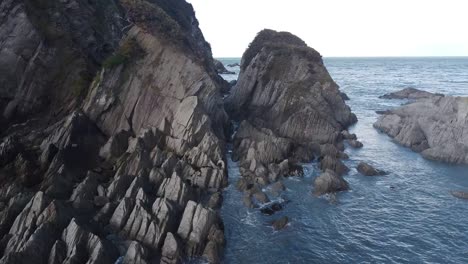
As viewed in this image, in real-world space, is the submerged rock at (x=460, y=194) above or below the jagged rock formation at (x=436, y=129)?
below

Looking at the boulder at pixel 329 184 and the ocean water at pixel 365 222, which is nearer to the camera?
the ocean water at pixel 365 222

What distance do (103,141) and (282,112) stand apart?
33619mm

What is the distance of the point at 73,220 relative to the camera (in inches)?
1162

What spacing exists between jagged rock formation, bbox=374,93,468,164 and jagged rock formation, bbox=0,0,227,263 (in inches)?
1333

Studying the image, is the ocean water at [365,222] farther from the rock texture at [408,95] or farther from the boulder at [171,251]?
the rock texture at [408,95]

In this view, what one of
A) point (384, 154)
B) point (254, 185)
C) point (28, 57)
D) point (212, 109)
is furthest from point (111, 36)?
point (384, 154)

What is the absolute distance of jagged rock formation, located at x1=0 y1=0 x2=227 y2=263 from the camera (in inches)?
1204

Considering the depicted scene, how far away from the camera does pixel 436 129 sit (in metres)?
62.6

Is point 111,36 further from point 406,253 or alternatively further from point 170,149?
point 406,253

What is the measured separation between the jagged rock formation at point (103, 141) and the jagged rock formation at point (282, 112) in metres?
5.62

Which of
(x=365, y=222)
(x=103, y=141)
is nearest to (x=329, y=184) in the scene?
(x=365, y=222)

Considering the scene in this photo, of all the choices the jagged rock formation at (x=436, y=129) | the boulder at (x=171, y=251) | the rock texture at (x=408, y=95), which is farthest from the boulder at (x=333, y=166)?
the rock texture at (x=408, y=95)

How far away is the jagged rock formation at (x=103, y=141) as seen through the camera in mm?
30594

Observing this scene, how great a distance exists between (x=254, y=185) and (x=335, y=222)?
424 inches
